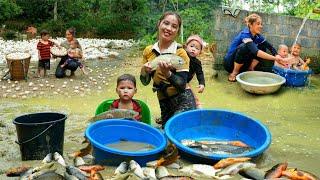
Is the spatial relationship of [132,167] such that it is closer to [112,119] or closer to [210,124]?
[112,119]

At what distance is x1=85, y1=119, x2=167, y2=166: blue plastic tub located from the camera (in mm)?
4418

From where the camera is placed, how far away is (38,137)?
4590mm

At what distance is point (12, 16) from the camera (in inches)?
792

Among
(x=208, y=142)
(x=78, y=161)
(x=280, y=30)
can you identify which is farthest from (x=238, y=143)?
(x=280, y=30)

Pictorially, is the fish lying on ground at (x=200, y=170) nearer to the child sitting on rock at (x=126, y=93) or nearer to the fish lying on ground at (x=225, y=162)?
the fish lying on ground at (x=225, y=162)

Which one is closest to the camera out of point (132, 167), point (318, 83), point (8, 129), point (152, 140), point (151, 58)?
point (132, 167)

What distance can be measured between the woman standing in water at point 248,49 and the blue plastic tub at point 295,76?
196 mm

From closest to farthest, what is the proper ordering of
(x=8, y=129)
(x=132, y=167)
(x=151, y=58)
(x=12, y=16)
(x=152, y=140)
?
1. (x=132, y=167)
2. (x=152, y=140)
3. (x=151, y=58)
4. (x=8, y=129)
5. (x=12, y=16)

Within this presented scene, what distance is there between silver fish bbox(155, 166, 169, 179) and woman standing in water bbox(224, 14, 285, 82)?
430cm

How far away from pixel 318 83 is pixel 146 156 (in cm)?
503

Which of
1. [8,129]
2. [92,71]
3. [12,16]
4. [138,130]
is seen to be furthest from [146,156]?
[12,16]

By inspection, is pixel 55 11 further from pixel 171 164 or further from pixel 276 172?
pixel 276 172

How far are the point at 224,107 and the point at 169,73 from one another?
2.68 metres

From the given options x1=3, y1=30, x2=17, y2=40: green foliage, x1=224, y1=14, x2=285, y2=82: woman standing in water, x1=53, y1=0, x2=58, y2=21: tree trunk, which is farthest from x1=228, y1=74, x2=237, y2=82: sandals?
x1=53, y1=0, x2=58, y2=21: tree trunk
